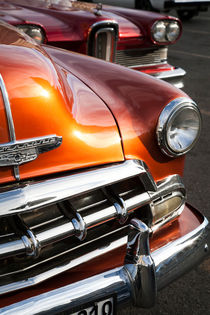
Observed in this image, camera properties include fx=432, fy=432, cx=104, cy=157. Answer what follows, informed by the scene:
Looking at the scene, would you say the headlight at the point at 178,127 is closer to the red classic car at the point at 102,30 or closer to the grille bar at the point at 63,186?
the grille bar at the point at 63,186

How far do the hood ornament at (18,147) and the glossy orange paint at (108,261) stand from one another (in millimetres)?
373

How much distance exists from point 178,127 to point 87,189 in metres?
0.53

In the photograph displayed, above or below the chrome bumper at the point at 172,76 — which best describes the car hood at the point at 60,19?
above

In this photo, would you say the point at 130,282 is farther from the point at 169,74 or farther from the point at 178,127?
the point at 169,74

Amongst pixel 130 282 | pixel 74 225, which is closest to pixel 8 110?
pixel 74 225

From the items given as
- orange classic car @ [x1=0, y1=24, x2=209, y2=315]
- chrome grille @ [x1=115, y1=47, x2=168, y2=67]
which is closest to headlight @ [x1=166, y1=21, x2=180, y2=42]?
chrome grille @ [x1=115, y1=47, x2=168, y2=67]

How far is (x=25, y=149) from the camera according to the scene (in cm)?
133

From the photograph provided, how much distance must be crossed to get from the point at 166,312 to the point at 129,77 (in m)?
1.06

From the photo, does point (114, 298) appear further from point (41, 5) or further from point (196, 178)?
point (41, 5)

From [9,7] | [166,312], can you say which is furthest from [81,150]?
[9,7]

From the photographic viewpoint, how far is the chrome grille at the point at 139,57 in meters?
3.51

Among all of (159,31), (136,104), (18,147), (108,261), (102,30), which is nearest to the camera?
(18,147)

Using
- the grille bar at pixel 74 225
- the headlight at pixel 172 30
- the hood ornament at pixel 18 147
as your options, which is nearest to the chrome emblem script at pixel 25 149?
the hood ornament at pixel 18 147

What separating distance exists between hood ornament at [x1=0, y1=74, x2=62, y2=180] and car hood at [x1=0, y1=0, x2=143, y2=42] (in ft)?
5.72
